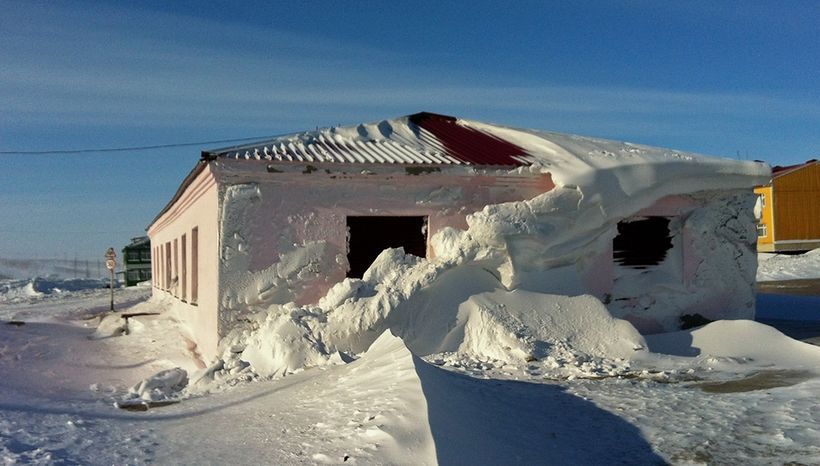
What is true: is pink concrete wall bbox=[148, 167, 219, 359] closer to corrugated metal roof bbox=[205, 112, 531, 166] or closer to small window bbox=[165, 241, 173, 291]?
corrugated metal roof bbox=[205, 112, 531, 166]

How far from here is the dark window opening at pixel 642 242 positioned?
1145 centimetres

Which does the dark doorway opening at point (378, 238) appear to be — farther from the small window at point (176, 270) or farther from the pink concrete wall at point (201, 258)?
the small window at point (176, 270)

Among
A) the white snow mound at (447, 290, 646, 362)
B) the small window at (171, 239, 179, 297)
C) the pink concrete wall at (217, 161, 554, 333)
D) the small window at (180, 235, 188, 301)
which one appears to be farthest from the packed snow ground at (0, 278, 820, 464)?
the small window at (171, 239, 179, 297)

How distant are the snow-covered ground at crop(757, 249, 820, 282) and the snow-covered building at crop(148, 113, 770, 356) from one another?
1677cm

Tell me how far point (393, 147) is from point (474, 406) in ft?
20.3

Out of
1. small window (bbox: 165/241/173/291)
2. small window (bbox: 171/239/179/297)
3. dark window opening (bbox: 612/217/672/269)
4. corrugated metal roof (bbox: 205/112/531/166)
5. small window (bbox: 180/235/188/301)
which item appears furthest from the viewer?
small window (bbox: 165/241/173/291)

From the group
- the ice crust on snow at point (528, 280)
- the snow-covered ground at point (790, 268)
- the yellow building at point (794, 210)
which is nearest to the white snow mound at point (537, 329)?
the ice crust on snow at point (528, 280)

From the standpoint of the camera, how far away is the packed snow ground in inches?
194

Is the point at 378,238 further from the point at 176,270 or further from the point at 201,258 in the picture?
the point at 176,270

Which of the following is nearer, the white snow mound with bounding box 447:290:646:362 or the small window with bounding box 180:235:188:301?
the white snow mound with bounding box 447:290:646:362

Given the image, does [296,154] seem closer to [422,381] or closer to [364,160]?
[364,160]

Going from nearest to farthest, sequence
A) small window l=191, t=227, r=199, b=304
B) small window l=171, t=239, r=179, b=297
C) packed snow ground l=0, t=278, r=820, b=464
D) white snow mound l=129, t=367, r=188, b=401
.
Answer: packed snow ground l=0, t=278, r=820, b=464, white snow mound l=129, t=367, r=188, b=401, small window l=191, t=227, r=199, b=304, small window l=171, t=239, r=179, b=297

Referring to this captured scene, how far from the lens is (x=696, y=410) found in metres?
6.32

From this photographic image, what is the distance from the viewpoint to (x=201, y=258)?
11.0m
